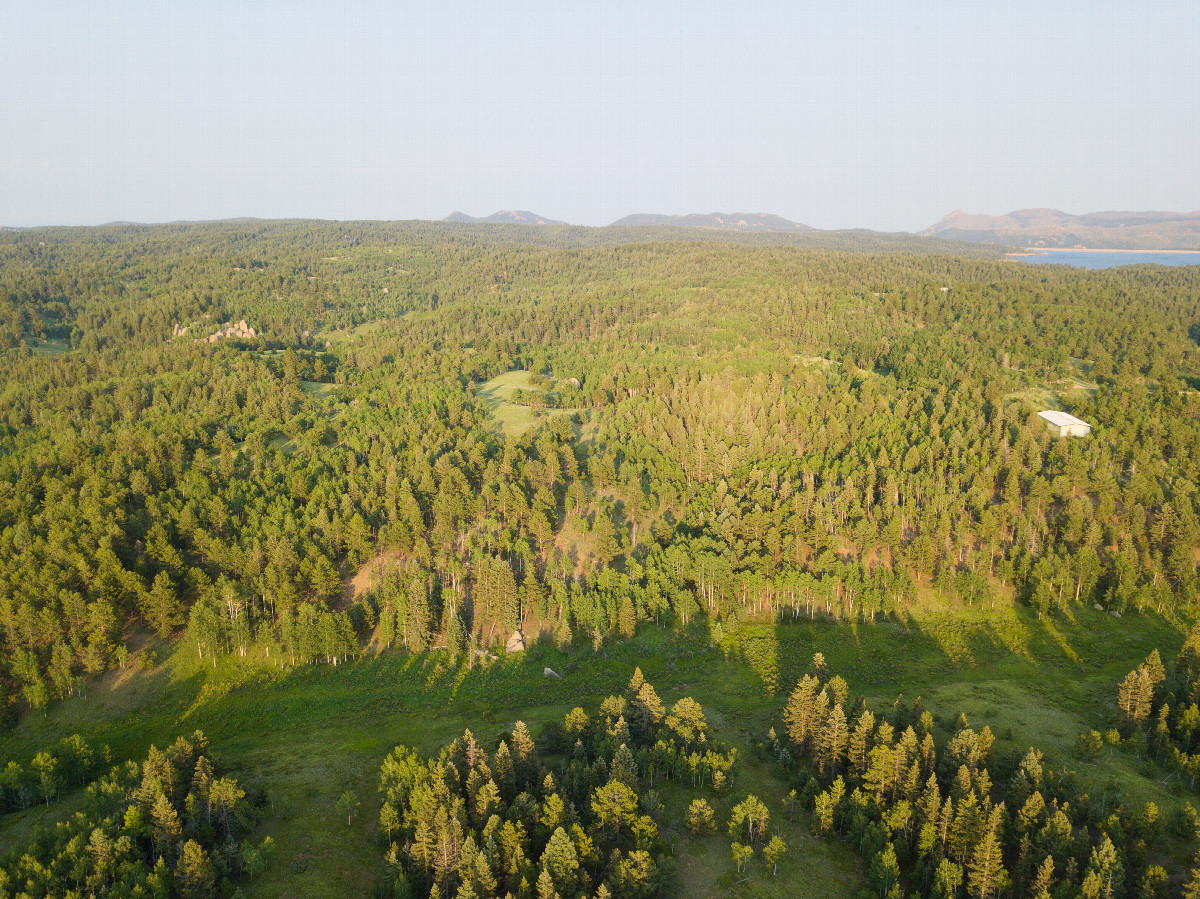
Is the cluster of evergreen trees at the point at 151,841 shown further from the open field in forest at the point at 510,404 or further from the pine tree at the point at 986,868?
the open field in forest at the point at 510,404

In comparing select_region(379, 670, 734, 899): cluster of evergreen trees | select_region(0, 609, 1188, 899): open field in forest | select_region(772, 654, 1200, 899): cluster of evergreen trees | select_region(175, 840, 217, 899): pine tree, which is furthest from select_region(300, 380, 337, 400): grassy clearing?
select_region(772, 654, 1200, 899): cluster of evergreen trees

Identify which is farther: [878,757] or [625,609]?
[625,609]

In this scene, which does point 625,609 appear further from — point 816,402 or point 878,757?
point 816,402

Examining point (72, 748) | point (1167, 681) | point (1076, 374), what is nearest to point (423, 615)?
point (72, 748)

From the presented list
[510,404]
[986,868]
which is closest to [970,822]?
[986,868]

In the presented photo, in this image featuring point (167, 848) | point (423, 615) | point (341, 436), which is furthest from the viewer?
point (341, 436)

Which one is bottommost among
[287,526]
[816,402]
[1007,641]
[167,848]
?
[1007,641]

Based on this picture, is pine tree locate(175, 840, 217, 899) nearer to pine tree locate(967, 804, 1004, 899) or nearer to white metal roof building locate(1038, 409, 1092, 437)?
pine tree locate(967, 804, 1004, 899)
